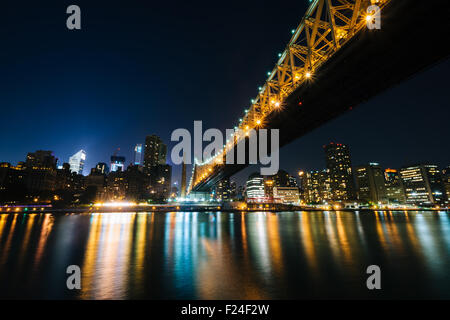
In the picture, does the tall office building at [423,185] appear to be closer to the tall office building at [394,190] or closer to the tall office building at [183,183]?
the tall office building at [394,190]

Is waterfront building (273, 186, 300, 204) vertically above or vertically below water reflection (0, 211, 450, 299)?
above

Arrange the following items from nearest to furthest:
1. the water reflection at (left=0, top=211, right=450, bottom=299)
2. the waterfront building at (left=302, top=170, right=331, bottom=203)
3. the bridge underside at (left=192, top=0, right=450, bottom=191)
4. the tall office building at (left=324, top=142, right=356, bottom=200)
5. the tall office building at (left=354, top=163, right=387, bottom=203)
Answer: the water reflection at (left=0, top=211, right=450, bottom=299) → the bridge underside at (left=192, top=0, right=450, bottom=191) → the tall office building at (left=354, top=163, right=387, bottom=203) → the tall office building at (left=324, top=142, right=356, bottom=200) → the waterfront building at (left=302, top=170, right=331, bottom=203)

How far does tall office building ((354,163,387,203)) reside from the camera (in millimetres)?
158000

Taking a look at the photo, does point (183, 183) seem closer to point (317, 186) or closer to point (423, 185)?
point (317, 186)

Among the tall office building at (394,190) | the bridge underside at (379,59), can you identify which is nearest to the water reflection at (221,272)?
the bridge underside at (379,59)

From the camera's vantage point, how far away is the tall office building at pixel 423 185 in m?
138

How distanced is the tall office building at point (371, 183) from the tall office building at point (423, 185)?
14280 mm

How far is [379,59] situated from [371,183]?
184 m

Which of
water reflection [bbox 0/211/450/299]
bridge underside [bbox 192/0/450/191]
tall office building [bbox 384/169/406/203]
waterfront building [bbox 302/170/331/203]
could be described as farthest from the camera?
waterfront building [bbox 302/170/331/203]

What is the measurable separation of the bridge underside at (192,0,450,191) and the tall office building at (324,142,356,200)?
541 ft

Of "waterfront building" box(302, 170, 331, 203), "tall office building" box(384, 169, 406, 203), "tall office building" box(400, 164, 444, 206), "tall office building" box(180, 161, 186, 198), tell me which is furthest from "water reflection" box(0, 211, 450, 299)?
"tall office building" box(384, 169, 406, 203)

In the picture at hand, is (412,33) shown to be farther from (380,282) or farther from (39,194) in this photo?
(39,194)

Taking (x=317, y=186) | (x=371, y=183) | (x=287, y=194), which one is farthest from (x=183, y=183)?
(x=371, y=183)

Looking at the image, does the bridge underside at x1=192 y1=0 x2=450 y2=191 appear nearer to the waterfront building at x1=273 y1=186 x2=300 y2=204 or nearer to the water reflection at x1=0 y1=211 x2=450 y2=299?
the water reflection at x1=0 y1=211 x2=450 y2=299
